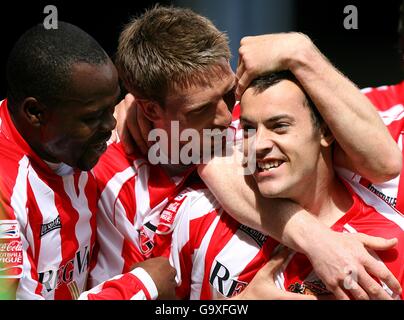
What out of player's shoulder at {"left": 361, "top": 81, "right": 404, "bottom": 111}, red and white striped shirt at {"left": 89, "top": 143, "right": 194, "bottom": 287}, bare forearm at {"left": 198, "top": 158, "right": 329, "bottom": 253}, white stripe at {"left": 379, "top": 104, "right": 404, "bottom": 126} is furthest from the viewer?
player's shoulder at {"left": 361, "top": 81, "right": 404, "bottom": 111}

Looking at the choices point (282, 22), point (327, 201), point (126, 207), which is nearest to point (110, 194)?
point (126, 207)

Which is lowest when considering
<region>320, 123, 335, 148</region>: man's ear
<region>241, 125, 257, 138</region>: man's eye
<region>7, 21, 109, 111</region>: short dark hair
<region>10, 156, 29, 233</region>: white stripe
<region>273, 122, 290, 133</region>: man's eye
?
<region>10, 156, 29, 233</region>: white stripe

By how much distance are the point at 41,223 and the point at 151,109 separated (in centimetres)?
57

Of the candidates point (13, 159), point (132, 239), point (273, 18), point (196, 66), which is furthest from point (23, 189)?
point (273, 18)

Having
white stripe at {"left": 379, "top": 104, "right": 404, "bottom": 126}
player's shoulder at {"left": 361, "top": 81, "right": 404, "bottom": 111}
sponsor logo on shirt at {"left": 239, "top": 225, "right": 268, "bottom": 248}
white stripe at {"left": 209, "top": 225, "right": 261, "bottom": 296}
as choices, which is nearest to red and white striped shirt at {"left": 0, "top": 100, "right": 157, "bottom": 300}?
white stripe at {"left": 209, "top": 225, "right": 261, "bottom": 296}

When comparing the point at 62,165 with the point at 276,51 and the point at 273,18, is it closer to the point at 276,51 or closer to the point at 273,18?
the point at 276,51

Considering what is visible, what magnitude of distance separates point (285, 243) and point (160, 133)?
0.63m

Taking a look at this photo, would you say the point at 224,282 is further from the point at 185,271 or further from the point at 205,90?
the point at 205,90

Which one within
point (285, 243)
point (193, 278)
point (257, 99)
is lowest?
point (193, 278)

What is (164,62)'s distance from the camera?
Answer: 2.63m

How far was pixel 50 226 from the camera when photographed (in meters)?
2.46

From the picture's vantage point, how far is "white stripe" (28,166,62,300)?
243cm

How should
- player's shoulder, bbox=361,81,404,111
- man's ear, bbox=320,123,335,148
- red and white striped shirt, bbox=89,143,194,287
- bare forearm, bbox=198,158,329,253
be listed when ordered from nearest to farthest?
bare forearm, bbox=198,158,329,253 → man's ear, bbox=320,123,335,148 → red and white striped shirt, bbox=89,143,194,287 → player's shoulder, bbox=361,81,404,111

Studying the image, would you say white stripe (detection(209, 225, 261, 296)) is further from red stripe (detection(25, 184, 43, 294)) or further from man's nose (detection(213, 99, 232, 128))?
red stripe (detection(25, 184, 43, 294))
